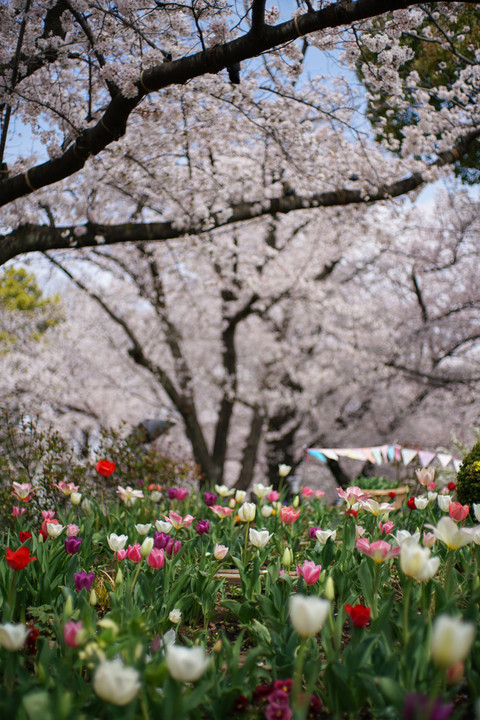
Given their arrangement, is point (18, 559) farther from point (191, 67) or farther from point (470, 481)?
point (191, 67)

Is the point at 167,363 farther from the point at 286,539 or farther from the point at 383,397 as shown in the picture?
the point at 286,539

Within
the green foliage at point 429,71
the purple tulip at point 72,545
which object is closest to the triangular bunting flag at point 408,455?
the green foliage at point 429,71

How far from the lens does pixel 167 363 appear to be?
14.4m

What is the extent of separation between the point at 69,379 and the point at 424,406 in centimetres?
904

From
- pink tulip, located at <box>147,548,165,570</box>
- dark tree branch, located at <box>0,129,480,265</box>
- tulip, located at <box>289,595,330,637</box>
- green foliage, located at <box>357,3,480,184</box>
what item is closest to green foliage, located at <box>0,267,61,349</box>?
dark tree branch, located at <box>0,129,480,265</box>

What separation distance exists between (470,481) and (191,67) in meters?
3.47

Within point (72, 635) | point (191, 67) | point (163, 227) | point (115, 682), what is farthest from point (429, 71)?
point (115, 682)

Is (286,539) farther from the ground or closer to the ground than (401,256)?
closer to the ground

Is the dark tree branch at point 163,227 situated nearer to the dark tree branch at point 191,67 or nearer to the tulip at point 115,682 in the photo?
the dark tree branch at point 191,67

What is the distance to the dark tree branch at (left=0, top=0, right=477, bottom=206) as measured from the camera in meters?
3.27

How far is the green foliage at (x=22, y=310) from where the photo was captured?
14523 mm

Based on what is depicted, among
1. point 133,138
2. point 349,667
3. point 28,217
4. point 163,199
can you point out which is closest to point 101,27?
point 133,138

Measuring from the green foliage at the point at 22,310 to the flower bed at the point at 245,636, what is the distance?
402 inches

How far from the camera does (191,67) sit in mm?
3641
